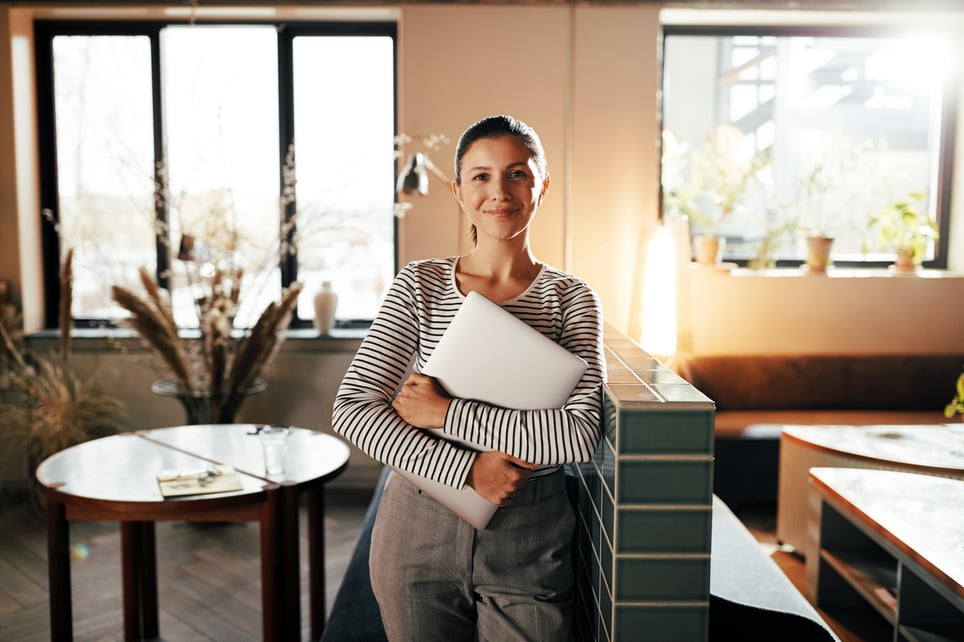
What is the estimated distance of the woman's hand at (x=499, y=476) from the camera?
4.22 feet

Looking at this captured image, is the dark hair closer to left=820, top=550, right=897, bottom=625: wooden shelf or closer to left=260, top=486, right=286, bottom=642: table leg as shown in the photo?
left=260, top=486, right=286, bottom=642: table leg

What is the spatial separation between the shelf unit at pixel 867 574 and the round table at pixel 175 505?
5.05ft

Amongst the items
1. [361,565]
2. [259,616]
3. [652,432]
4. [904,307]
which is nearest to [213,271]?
[259,616]

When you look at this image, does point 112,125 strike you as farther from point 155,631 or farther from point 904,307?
point 904,307

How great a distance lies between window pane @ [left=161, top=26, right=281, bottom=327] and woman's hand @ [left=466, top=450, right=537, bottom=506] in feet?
10.1

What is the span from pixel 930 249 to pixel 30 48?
193 inches

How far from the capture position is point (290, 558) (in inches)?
86.6

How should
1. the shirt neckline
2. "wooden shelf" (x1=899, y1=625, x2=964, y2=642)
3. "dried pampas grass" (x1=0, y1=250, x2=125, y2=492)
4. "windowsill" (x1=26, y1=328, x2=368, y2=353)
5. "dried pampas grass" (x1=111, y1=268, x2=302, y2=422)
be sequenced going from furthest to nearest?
"windowsill" (x1=26, y1=328, x2=368, y2=353) → "dried pampas grass" (x1=0, y1=250, x2=125, y2=492) → "dried pampas grass" (x1=111, y1=268, x2=302, y2=422) → "wooden shelf" (x1=899, y1=625, x2=964, y2=642) → the shirt neckline

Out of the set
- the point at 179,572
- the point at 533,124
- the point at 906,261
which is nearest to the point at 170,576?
the point at 179,572

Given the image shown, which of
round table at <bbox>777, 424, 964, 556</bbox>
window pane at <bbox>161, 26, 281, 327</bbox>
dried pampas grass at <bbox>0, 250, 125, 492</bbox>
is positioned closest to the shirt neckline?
round table at <bbox>777, 424, 964, 556</bbox>

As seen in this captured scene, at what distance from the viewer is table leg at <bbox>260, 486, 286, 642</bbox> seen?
2.15m

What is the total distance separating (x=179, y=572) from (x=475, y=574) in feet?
6.82

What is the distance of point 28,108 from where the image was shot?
4.11 meters

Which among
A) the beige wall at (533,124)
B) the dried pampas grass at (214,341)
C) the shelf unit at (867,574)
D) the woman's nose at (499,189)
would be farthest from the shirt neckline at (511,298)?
the beige wall at (533,124)
